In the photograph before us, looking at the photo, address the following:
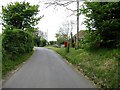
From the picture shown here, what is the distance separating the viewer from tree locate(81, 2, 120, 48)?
62.3 feet

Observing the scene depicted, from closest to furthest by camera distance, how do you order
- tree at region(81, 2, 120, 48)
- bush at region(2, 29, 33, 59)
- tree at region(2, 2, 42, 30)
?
tree at region(81, 2, 120, 48), bush at region(2, 29, 33, 59), tree at region(2, 2, 42, 30)

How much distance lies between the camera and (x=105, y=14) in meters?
19.5

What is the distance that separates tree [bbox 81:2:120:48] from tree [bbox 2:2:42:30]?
76.4 feet

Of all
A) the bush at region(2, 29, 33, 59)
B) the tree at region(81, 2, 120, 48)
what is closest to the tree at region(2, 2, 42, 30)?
the bush at region(2, 29, 33, 59)

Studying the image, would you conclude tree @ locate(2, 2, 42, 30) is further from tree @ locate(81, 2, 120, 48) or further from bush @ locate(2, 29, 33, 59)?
tree @ locate(81, 2, 120, 48)

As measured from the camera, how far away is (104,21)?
1942 centimetres

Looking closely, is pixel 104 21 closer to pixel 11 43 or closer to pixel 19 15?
pixel 11 43

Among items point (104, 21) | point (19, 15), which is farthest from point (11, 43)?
point (19, 15)

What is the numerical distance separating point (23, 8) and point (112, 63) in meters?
31.8

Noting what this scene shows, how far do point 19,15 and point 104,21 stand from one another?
25742 millimetres

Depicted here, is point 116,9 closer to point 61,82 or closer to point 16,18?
point 61,82

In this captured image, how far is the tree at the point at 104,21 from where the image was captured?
19.0 metres

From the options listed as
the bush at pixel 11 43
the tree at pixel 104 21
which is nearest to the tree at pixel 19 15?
the bush at pixel 11 43

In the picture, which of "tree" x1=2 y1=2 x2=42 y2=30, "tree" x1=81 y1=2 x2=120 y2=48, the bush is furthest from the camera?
"tree" x1=2 y1=2 x2=42 y2=30
